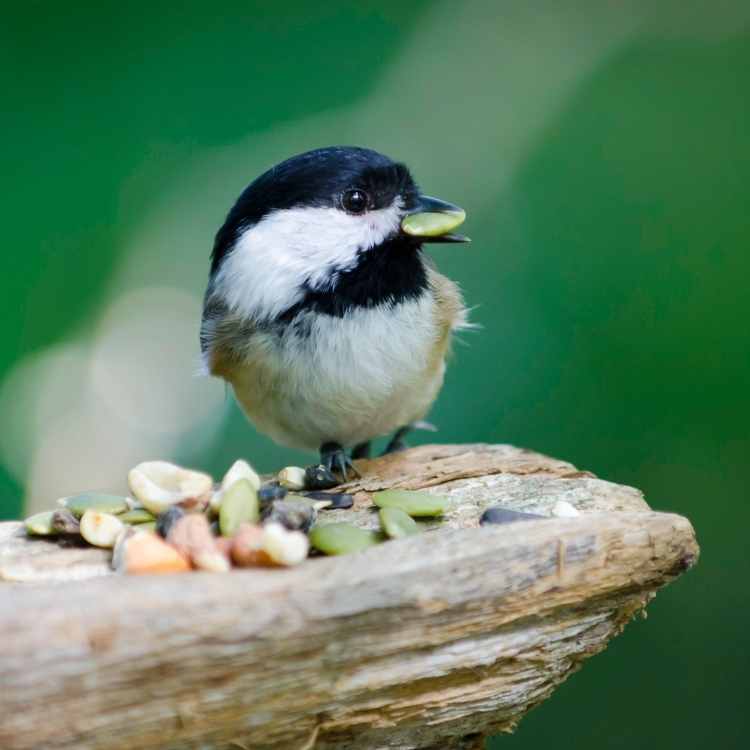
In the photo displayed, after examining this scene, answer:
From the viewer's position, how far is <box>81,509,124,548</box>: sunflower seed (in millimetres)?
970

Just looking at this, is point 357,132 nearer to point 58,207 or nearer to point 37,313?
point 58,207

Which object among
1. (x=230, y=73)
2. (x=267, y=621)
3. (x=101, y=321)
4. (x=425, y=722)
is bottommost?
(x=425, y=722)

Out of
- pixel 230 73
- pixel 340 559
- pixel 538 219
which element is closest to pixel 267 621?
pixel 340 559

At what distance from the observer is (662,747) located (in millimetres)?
1688

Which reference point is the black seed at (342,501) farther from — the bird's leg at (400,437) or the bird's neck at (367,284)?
the bird's leg at (400,437)

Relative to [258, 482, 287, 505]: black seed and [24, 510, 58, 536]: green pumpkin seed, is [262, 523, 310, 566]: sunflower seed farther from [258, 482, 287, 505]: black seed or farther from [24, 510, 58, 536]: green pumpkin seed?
[24, 510, 58, 536]: green pumpkin seed

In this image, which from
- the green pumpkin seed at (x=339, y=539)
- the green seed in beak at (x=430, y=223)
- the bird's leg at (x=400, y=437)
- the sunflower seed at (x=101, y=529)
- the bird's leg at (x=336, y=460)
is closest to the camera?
the green pumpkin seed at (x=339, y=539)

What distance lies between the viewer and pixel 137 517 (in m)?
1.04

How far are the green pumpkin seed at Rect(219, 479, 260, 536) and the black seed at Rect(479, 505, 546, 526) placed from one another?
0.82 feet

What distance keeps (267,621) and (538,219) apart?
1.28 metres

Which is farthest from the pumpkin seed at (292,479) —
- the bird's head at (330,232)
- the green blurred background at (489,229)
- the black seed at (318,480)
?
the green blurred background at (489,229)

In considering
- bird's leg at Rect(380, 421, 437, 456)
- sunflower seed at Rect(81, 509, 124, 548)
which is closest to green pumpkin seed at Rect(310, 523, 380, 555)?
sunflower seed at Rect(81, 509, 124, 548)

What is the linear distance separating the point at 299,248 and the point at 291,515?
400 mm

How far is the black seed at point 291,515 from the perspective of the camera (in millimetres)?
912
